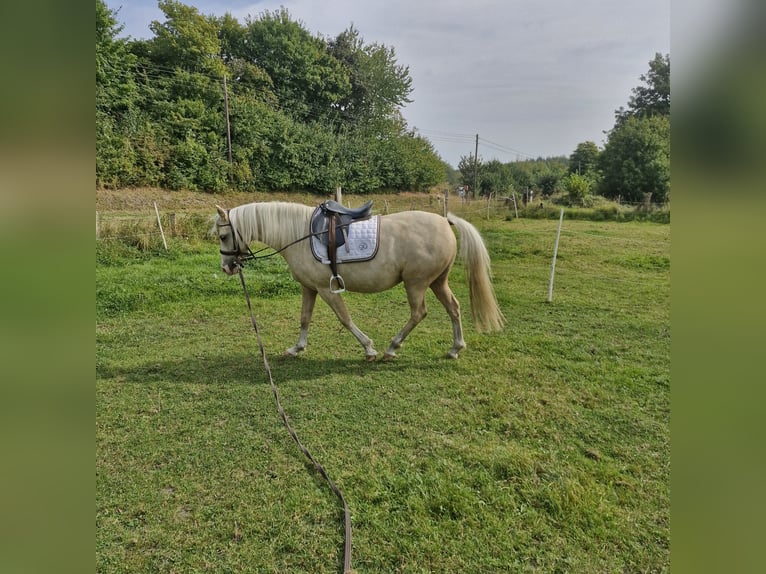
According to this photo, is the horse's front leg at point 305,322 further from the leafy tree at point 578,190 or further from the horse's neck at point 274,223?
the leafy tree at point 578,190

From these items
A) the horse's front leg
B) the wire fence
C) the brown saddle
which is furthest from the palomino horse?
the wire fence

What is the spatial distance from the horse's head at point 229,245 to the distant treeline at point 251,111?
10381 mm

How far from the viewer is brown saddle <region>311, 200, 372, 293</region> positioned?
373 centimetres

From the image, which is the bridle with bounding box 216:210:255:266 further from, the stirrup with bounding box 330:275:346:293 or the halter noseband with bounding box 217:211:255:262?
the stirrup with bounding box 330:275:346:293

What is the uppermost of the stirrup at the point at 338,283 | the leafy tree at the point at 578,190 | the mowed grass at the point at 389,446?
the leafy tree at the point at 578,190

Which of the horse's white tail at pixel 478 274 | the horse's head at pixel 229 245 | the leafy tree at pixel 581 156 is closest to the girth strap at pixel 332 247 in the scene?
the horse's head at pixel 229 245

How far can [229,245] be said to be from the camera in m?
3.86

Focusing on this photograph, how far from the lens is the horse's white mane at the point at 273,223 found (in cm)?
389

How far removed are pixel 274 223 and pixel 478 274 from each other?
83.9 inches

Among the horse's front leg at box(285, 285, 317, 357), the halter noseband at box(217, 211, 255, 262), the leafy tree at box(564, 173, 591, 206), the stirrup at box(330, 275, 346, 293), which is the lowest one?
the horse's front leg at box(285, 285, 317, 357)
